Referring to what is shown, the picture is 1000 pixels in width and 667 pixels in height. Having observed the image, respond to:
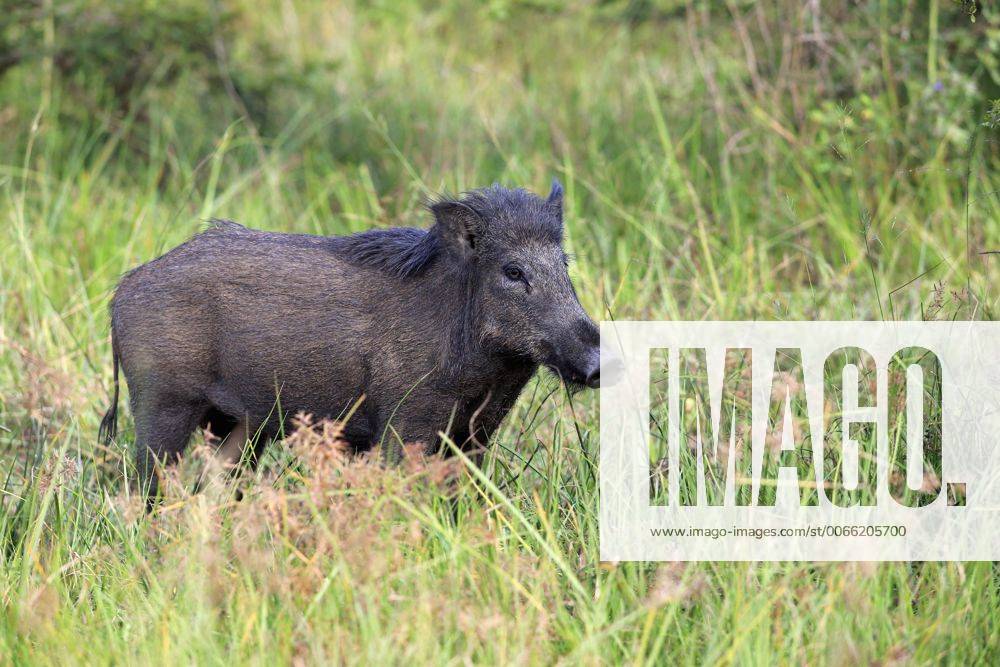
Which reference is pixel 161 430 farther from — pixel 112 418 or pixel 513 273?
pixel 513 273

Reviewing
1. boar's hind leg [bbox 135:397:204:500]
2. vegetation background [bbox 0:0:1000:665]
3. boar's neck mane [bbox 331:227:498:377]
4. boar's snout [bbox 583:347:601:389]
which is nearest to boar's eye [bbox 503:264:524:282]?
boar's neck mane [bbox 331:227:498:377]

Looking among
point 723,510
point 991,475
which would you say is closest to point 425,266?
point 723,510

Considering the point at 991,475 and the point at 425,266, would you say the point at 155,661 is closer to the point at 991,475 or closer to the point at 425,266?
the point at 425,266

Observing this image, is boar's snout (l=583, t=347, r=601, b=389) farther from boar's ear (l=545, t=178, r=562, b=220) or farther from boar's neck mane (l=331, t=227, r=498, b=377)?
boar's ear (l=545, t=178, r=562, b=220)

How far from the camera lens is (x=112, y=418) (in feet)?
13.3

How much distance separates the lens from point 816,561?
9.80ft

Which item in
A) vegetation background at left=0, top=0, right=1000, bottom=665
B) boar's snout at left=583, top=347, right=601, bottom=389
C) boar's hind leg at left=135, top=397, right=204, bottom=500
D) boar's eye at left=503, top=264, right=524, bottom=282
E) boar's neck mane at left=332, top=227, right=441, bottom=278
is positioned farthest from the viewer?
boar's hind leg at left=135, top=397, right=204, bottom=500

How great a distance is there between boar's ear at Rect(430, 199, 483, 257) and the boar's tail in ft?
3.78

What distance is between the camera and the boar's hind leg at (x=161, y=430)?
378 cm

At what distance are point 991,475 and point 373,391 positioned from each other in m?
1.74

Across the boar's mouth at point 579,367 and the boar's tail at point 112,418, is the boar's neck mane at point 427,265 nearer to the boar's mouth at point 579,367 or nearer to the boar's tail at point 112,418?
the boar's mouth at point 579,367

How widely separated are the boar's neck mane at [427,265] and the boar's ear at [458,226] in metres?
0.04

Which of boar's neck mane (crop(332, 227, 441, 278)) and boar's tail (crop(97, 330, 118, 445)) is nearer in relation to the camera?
boar's neck mane (crop(332, 227, 441, 278))

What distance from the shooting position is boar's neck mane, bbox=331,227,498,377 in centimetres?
351
